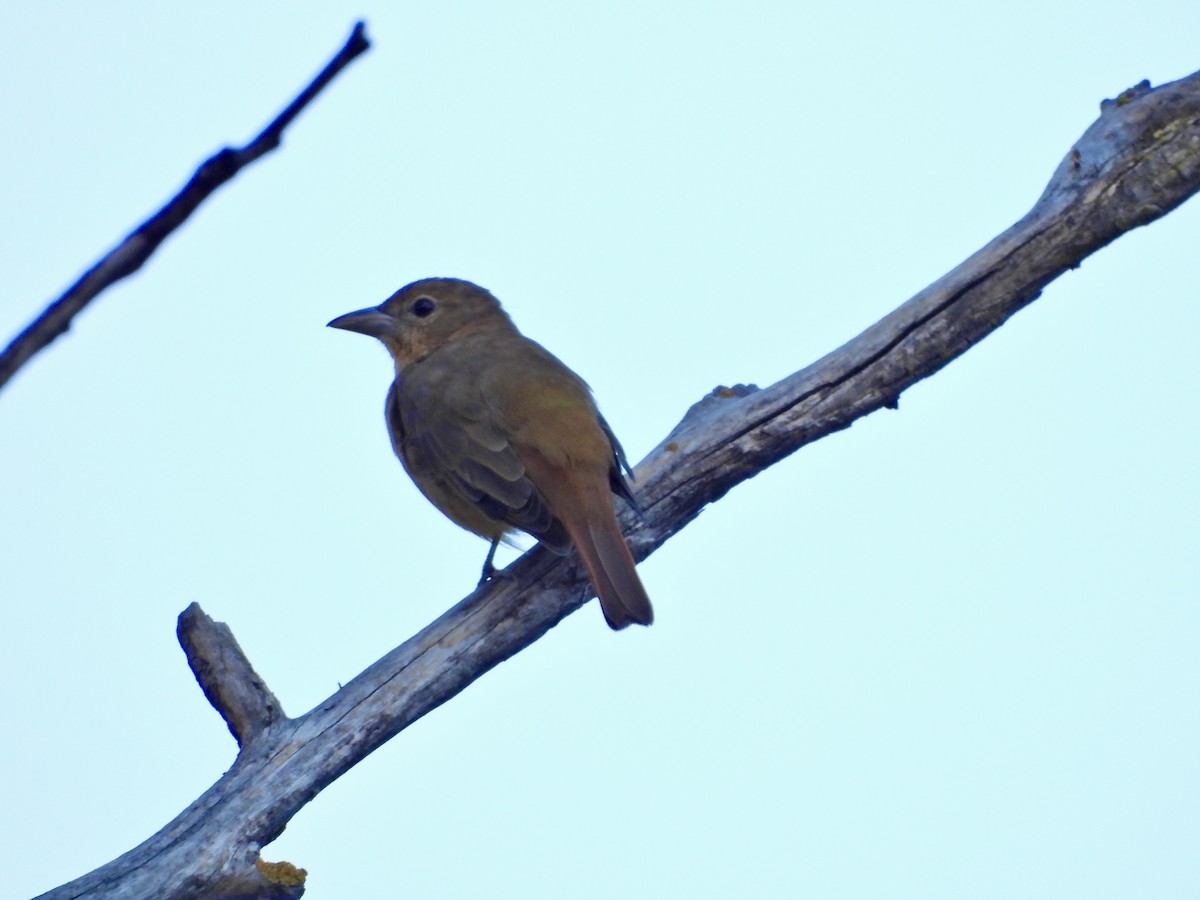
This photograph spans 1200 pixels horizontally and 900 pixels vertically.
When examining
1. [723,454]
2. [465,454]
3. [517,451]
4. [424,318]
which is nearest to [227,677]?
[465,454]

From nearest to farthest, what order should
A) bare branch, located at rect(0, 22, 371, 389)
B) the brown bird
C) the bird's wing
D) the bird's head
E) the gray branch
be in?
bare branch, located at rect(0, 22, 371, 389) → the gray branch → the brown bird → the bird's wing → the bird's head

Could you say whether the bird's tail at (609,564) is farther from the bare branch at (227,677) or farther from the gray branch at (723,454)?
the bare branch at (227,677)

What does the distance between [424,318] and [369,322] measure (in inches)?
11.2

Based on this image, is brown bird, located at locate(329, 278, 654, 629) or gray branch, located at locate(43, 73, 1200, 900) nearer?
gray branch, located at locate(43, 73, 1200, 900)

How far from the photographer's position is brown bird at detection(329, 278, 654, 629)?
503 cm

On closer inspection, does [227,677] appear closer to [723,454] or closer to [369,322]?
[723,454]

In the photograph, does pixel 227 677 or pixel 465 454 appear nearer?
pixel 227 677

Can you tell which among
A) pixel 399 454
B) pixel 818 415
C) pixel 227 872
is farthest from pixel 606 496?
pixel 227 872

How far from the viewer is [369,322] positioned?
22.8ft

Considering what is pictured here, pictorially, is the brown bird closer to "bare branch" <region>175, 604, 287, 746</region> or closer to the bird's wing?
the bird's wing

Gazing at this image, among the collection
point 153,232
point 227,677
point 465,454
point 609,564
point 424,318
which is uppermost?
point 424,318

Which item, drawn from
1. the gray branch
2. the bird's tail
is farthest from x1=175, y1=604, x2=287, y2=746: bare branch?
the bird's tail

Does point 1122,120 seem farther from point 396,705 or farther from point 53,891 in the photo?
point 53,891

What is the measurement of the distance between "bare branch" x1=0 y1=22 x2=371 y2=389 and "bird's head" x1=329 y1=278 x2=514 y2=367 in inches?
223
